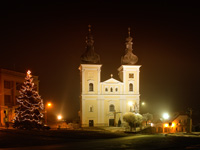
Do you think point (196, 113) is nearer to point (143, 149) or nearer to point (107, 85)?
point (107, 85)

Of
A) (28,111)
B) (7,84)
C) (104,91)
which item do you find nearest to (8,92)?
(7,84)

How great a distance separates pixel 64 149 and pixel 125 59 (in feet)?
143

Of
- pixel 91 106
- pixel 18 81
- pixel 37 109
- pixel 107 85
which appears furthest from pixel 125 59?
pixel 37 109

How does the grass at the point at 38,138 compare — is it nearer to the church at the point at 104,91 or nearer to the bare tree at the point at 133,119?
the bare tree at the point at 133,119

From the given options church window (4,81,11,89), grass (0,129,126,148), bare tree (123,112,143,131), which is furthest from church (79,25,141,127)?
grass (0,129,126,148)

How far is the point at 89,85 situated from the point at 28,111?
22205 mm

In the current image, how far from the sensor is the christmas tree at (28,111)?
37000mm

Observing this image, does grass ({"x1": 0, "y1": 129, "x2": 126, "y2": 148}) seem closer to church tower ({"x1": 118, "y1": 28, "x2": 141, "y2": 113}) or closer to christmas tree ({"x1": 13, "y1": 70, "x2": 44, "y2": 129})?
christmas tree ({"x1": 13, "y1": 70, "x2": 44, "y2": 129})

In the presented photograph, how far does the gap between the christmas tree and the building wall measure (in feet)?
67.1

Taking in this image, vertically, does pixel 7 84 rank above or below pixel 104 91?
above

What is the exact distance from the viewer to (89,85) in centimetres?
5853

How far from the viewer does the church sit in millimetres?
58125

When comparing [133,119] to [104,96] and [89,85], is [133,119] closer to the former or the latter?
[104,96]

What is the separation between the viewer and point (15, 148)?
18266 millimetres
